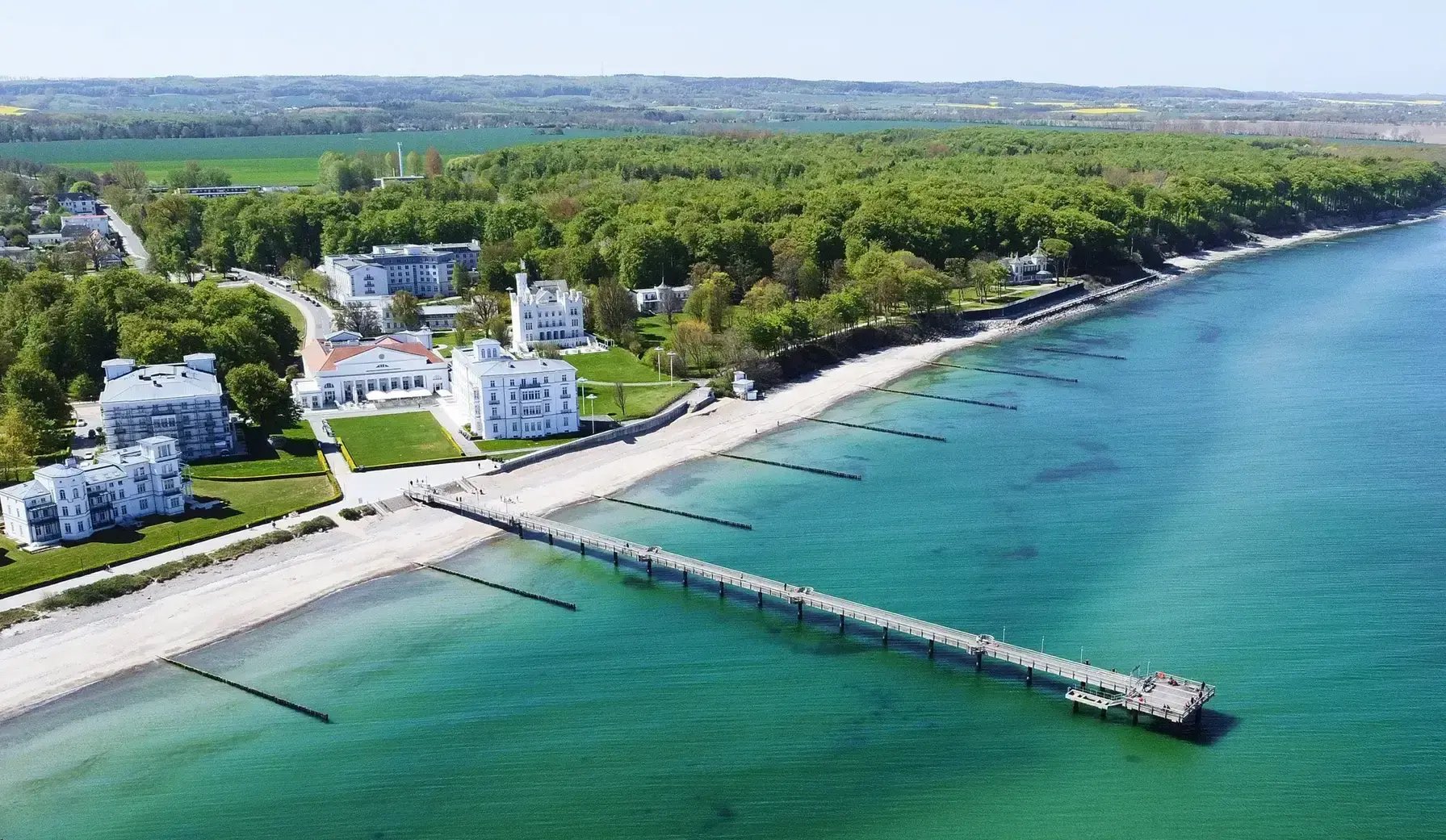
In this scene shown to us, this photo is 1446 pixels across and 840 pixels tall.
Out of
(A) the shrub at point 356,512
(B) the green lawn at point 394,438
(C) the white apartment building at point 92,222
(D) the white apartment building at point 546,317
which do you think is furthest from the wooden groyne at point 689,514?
(C) the white apartment building at point 92,222

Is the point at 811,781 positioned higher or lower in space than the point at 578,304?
lower

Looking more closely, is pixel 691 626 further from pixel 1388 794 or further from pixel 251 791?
pixel 1388 794

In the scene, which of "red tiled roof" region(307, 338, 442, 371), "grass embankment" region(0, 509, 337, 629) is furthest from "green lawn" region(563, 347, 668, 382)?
"grass embankment" region(0, 509, 337, 629)

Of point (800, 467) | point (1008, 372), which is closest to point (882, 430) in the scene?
point (800, 467)

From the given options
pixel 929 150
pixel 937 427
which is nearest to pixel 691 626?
pixel 937 427

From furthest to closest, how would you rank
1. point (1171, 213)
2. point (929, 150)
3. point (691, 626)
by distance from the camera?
point (929, 150)
point (1171, 213)
point (691, 626)

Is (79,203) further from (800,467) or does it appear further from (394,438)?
(800,467)

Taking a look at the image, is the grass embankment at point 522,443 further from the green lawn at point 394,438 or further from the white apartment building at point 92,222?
the white apartment building at point 92,222
